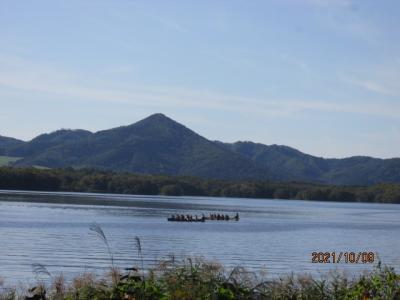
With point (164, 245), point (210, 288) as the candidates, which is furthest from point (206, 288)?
point (164, 245)

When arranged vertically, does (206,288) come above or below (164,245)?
above

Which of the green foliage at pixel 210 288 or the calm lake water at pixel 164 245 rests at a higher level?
the green foliage at pixel 210 288

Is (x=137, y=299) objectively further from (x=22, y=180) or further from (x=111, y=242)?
(x=22, y=180)

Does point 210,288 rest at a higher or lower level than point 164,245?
higher

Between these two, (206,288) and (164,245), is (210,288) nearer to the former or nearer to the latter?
(206,288)

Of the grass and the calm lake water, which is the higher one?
the grass

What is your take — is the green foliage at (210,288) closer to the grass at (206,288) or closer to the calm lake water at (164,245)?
the grass at (206,288)

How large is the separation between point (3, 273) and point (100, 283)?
67.2 ft

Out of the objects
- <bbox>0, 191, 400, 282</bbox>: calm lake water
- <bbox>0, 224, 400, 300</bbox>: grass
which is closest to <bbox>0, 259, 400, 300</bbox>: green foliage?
<bbox>0, 224, 400, 300</bbox>: grass

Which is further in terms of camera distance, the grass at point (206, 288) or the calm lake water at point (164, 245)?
the calm lake water at point (164, 245)

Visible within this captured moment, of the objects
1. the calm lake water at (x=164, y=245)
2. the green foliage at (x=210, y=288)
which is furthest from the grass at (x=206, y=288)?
the calm lake water at (x=164, y=245)

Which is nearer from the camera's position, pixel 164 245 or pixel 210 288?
pixel 210 288

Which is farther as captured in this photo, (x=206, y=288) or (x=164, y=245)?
(x=164, y=245)

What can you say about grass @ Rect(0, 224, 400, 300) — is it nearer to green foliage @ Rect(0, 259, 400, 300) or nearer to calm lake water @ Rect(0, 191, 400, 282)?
green foliage @ Rect(0, 259, 400, 300)
